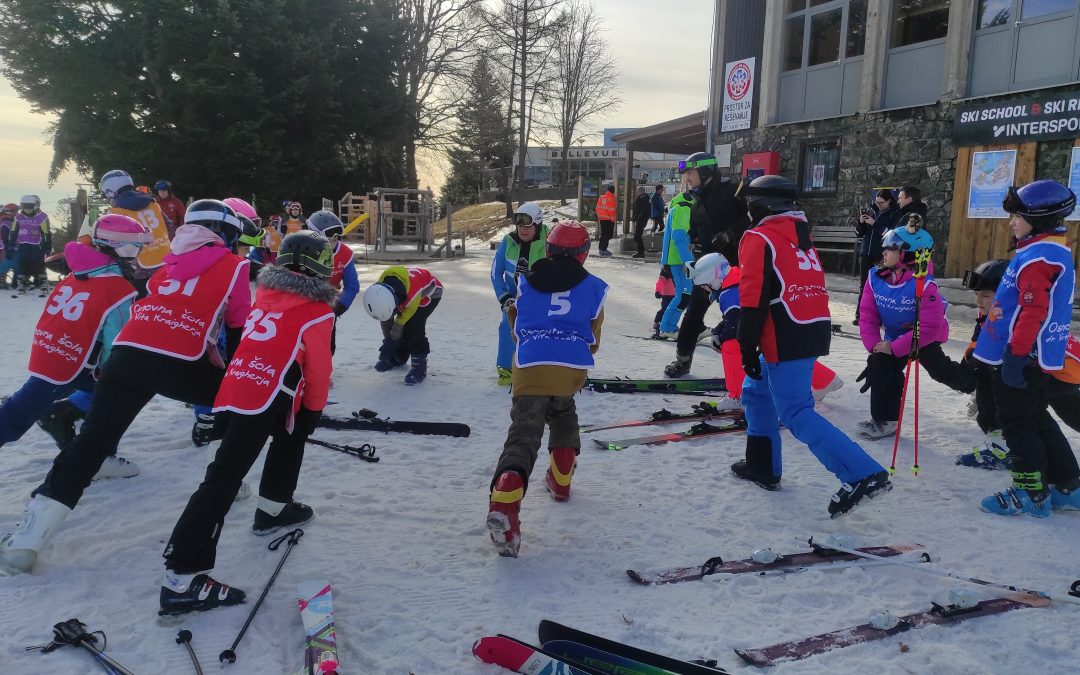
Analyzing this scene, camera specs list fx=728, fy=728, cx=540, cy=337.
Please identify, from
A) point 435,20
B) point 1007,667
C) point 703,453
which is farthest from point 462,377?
point 435,20

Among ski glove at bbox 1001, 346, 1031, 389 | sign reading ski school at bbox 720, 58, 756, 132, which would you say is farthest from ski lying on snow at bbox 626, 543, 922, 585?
sign reading ski school at bbox 720, 58, 756, 132

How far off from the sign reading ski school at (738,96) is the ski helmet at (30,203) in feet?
51.3

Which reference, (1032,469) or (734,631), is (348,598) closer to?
(734,631)

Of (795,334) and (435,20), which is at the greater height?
(435,20)

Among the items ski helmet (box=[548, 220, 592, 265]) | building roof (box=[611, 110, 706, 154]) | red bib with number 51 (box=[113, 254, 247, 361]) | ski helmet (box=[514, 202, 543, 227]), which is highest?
building roof (box=[611, 110, 706, 154])

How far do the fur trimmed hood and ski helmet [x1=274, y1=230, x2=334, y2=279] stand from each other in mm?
35

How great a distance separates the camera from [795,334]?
4055 millimetres

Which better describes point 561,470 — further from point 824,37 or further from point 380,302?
point 824,37

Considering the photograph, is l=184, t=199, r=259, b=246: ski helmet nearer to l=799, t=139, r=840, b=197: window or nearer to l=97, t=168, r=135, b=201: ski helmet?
l=97, t=168, r=135, b=201: ski helmet

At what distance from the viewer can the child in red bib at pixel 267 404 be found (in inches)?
117

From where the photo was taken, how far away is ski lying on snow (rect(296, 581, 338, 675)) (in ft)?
8.39

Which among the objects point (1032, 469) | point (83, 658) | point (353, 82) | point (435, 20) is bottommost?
point (83, 658)

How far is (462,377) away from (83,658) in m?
5.01

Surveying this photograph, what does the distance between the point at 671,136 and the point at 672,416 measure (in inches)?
708
